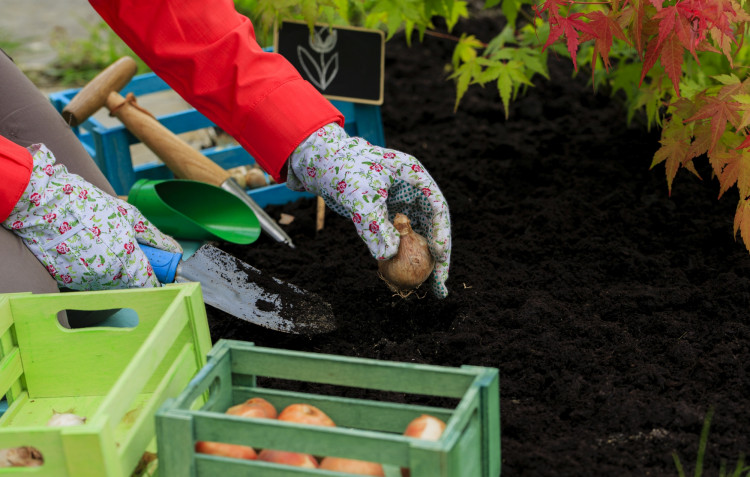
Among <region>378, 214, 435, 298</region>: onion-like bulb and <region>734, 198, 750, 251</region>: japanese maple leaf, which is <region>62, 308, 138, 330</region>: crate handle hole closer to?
<region>378, 214, 435, 298</region>: onion-like bulb

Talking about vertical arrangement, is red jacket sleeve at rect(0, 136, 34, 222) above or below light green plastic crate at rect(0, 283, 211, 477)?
above

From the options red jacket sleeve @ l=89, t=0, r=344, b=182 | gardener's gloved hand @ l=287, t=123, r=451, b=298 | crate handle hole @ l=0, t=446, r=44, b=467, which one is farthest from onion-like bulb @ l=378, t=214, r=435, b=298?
crate handle hole @ l=0, t=446, r=44, b=467

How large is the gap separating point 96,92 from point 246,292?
0.84 meters

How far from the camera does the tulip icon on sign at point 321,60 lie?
258 centimetres

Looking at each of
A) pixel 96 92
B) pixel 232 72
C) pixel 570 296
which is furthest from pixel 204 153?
pixel 570 296

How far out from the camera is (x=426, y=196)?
173cm

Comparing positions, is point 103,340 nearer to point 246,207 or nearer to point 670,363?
point 246,207

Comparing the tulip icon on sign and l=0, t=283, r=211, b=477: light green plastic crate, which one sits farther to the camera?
the tulip icon on sign

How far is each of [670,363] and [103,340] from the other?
3.78ft

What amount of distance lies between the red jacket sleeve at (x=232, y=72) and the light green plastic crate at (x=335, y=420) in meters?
0.56

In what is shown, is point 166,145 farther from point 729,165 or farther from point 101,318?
point 729,165

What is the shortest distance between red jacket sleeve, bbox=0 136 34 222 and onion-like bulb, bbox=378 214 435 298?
778mm

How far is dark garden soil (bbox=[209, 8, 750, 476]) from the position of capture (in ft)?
→ 4.90

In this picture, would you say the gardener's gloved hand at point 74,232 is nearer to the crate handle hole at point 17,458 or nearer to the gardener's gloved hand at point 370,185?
the gardener's gloved hand at point 370,185
